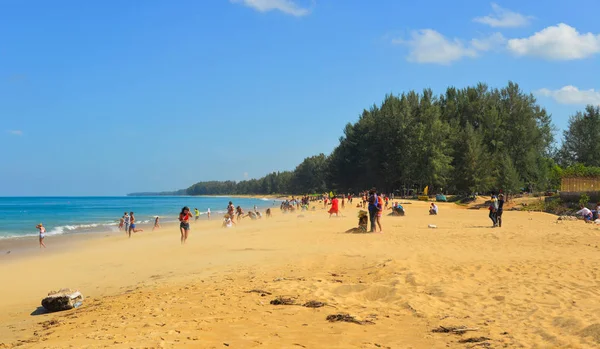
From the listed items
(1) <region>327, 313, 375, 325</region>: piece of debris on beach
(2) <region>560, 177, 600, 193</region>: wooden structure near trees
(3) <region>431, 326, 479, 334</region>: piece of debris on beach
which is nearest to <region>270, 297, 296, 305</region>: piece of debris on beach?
(1) <region>327, 313, 375, 325</region>: piece of debris on beach

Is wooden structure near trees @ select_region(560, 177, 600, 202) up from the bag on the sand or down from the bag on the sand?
up

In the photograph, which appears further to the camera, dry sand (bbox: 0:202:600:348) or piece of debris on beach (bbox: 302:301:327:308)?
piece of debris on beach (bbox: 302:301:327:308)

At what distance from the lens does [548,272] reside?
927 cm

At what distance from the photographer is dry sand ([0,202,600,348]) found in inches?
222

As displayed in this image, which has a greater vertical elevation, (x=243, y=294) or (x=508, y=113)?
(x=508, y=113)

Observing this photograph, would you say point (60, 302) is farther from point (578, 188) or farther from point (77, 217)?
point (77, 217)

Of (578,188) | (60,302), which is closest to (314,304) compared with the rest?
(60,302)

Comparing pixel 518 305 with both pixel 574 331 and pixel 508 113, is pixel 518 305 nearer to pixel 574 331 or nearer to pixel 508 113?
pixel 574 331

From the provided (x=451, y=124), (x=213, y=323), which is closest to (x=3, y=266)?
(x=213, y=323)

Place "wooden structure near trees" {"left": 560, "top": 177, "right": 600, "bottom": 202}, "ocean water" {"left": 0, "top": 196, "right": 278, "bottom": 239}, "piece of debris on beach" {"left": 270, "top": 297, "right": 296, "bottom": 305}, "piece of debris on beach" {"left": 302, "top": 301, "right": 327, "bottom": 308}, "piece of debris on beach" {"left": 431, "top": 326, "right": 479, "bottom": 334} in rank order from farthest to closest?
"ocean water" {"left": 0, "top": 196, "right": 278, "bottom": 239} < "wooden structure near trees" {"left": 560, "top": 177, "right": 600, "bottom": 202} < "piece of debris on beach" {"left": 270, "top": 297, "right": 296, "bottom": 305} < "piece of debris on beach" {"left": 302, "top": 301, "right": 327, "bottom": 308} < "piece of debris on beach" {"left": 431, "top": 326, "right": 479, "bottom": 334}

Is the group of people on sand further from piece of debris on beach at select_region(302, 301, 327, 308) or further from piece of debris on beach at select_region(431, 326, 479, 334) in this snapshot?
piece of debris on beach at select_region(431, 326, 479, 334)

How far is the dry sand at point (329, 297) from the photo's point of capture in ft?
18.5

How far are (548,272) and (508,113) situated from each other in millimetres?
58689

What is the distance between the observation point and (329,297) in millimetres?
7785
